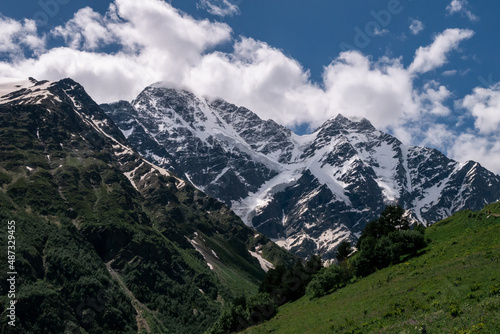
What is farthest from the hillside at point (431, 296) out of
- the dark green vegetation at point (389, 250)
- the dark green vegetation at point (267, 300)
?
the dark green vegetation at point (267, 300)

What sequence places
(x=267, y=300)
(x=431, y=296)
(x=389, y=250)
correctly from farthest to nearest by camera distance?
(x=267, y=300) < (x=389, y=250) < (x=431, y=296)

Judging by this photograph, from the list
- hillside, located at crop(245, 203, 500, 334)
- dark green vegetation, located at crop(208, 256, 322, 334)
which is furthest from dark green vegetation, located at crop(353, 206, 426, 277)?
dark green vegetation, located at crop(208, 256, 322, 334)

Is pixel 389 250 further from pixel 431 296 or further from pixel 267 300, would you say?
pixel 431 296

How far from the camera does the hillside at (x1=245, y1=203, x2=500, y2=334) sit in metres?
34.2

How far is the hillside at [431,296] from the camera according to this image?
34.2 metres

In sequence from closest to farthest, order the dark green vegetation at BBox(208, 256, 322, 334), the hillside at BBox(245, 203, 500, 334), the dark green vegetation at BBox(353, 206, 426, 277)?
the hillside at BBox(245, 203, 500, 334) < the dark green vegetation at BBox(353, 206, 426, 277) < the dark green vegetation at BBox(208, 256, 322, 334)

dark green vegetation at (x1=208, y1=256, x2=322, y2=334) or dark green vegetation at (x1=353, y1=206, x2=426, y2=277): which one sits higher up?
dark green vegetation at (x1=353, y1=206, x2=426, y2=277)

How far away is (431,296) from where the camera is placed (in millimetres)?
42750

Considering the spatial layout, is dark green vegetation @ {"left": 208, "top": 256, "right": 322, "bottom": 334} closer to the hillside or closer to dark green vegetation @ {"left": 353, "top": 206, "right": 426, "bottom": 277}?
the hillside

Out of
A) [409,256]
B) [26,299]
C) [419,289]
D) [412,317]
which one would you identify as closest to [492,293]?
[412,317]

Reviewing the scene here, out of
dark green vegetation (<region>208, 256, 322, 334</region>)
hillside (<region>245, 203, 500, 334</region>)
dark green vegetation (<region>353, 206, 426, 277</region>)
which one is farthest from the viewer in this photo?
dark green vegetation (<region>208, 256, 322, 334</region>)

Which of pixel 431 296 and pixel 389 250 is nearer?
pixel 431 296

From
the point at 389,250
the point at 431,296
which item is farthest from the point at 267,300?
the point at 431,296

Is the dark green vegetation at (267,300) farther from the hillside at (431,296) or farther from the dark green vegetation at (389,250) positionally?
the dark green vegetation at (389,250)
